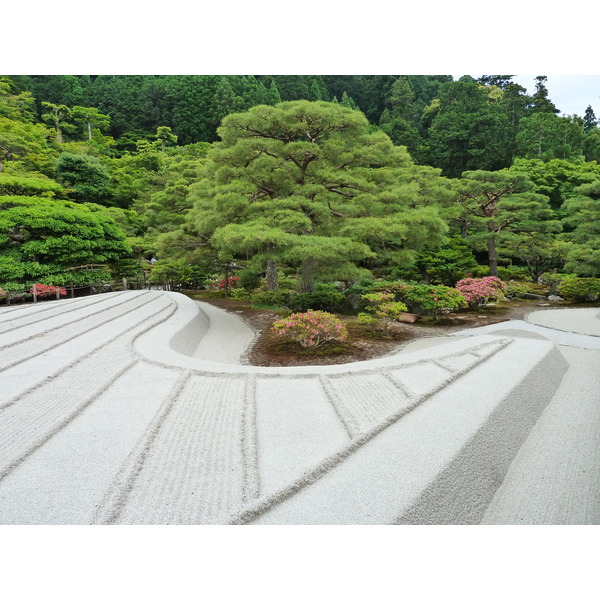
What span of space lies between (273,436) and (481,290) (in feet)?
22.8

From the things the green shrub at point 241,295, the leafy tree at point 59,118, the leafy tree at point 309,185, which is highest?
the leafy tree at point 59,118

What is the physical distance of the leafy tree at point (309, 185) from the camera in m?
5.67

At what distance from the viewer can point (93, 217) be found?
874cm

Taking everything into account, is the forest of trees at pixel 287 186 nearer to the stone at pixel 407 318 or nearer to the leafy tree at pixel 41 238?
the leafy tree at pixel 41 238

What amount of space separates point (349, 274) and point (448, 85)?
72.2 feet

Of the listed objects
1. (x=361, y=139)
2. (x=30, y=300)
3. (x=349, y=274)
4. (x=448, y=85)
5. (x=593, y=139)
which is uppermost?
(x=448, y=85)

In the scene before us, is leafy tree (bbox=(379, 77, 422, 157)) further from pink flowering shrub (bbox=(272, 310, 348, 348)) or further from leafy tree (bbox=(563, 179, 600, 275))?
pink flowering shrub (bbox=(272, 310, 348, 348))

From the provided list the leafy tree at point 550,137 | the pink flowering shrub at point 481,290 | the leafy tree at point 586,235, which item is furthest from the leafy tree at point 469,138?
the pink flowering shrub at point 481,290

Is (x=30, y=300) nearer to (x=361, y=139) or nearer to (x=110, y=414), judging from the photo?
(x=110, y=414)

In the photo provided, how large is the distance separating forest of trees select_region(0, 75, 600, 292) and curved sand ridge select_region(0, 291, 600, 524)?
2.52 meters

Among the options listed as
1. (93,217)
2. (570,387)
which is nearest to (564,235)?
(570,387)

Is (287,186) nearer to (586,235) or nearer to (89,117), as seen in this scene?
(586,235)

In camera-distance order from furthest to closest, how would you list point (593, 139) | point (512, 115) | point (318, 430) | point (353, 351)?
1. point (512, 115)
2. point (593, 139)
3. point (353, 351)
4. point (318, 430)

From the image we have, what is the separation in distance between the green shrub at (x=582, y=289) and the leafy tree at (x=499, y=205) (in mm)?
2942
